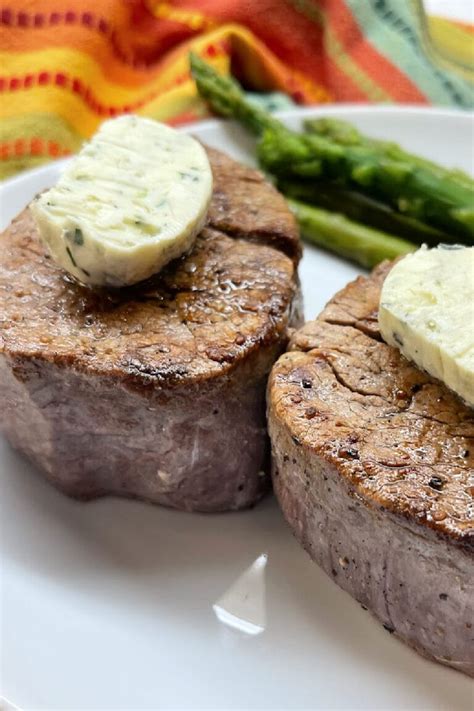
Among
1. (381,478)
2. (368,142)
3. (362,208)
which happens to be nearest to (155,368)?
(381,478)

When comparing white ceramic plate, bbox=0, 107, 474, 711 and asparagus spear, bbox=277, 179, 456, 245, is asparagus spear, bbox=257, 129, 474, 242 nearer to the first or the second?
asparagus spear, bbox=277, 179, 456, 245

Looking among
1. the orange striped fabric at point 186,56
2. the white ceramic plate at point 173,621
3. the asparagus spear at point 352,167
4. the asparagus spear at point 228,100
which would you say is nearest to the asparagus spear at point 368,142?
the asparagus spear at point 352,167

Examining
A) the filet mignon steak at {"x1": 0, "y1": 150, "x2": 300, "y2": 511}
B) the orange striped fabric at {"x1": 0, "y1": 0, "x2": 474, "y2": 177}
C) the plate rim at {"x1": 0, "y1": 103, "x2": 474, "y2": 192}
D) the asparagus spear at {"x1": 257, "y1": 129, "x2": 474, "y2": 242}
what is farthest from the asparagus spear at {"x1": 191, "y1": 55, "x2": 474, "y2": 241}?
the filet mignon steak at {"x1": 0, "y1": 150, "x2": 300, "y2": 511}

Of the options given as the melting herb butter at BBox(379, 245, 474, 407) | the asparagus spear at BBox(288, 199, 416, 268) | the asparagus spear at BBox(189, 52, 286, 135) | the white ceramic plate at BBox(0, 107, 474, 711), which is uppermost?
the melting herb butter at BBox(379, 245, 474, 407)

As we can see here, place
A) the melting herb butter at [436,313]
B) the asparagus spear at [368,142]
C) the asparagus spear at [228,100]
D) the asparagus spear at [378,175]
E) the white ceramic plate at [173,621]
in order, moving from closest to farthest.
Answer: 1. the melting herb butter at [436,313]
2. the white ceramic plate at [173,621]
3. the asparagus spear at [378,175]
4. the asparagus spear at [368,142]
5. the asparagus spear at [228,100]

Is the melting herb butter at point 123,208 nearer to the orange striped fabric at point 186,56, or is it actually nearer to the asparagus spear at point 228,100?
the asparagus spear at point 228,100

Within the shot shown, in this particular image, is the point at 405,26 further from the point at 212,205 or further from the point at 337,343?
the point at 337,343

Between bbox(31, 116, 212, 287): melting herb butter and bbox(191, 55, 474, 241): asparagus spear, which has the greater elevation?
bbox(31, 116, 212, 287): melting herb butter
